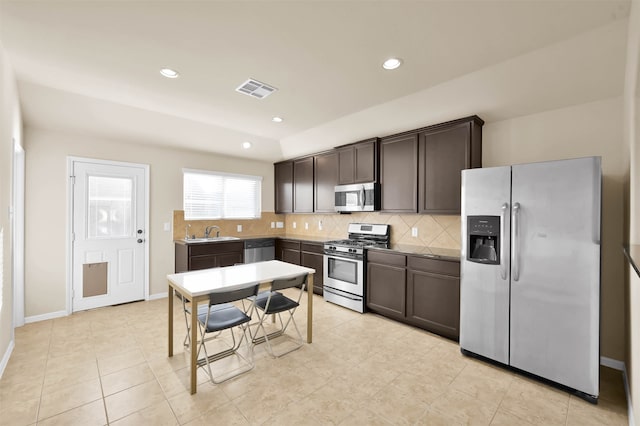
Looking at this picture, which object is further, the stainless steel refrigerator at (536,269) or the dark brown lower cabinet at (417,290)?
the dark brown lower cabinet at (417,290)

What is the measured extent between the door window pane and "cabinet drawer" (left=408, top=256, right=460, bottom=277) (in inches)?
168

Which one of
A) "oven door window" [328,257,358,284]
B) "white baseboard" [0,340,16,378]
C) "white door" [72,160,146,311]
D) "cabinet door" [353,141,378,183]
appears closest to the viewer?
"white baseboard" [0,340,16,378]

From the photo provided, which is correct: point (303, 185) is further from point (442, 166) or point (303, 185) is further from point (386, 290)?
point (442, 166)

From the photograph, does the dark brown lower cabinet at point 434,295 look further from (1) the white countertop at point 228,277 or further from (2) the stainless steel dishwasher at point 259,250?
(2) the stainless steel dishwasher at point 259,250

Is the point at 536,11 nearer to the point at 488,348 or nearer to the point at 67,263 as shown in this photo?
the point at 488,348

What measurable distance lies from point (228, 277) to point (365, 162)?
105 inches

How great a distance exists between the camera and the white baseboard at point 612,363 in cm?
257

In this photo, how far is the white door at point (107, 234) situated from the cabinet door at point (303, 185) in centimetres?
263

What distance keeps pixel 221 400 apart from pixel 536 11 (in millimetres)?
3599

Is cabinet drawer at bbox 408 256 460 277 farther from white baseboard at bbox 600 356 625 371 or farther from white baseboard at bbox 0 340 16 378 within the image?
white baseboard at bbox 0 340 16 378

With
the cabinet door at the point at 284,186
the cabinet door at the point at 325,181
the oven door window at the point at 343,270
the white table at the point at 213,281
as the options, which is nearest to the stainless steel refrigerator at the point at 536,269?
the oven door window at the point at 343,270

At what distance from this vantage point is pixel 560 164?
2.25 meters

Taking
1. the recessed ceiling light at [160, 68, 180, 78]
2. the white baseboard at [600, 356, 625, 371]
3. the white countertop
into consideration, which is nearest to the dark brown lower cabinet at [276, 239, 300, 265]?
the white countertop

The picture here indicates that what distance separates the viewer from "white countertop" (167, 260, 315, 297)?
2334 millimetres
